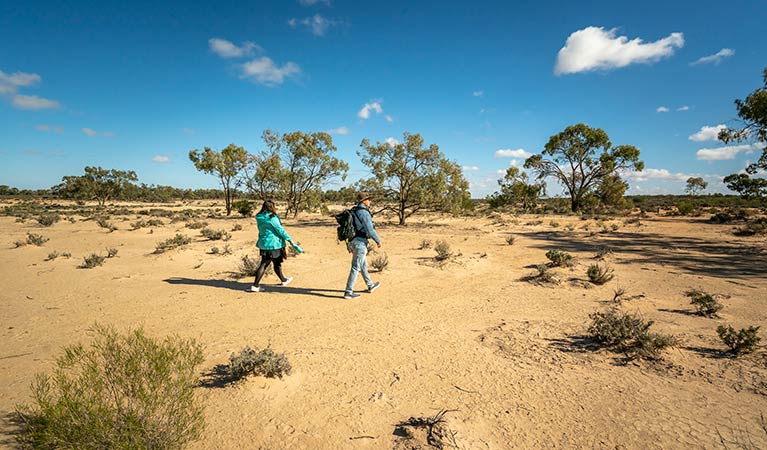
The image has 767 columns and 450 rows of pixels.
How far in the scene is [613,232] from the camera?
1888cm

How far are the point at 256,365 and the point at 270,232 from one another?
3735 millimetres

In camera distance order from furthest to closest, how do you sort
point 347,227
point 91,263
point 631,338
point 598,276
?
point 91,263
point 598,276
point 347,227
point 631,338

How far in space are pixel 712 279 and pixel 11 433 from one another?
12.9 meters

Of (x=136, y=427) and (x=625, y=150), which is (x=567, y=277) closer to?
(x=136, y=427)

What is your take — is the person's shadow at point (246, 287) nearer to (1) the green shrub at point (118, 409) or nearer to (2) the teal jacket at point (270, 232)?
(2) the teal jacket at point (270, 232)

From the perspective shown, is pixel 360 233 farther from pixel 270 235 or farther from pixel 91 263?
pixel 91 263

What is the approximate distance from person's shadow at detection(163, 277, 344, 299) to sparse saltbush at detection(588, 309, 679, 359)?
16.0 ft

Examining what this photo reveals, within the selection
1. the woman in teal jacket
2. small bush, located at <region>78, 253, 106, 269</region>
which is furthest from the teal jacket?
small bush, located at <region>78, 253, 106, 269</region>

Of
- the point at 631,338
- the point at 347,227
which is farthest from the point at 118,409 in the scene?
the point at 631,338

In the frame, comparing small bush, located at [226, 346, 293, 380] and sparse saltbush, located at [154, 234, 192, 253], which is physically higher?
sparse saltbush, located at [154, 234, 192, 253]

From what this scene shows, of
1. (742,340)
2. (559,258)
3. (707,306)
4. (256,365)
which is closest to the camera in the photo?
(256,365)

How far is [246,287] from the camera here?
798 centimetres

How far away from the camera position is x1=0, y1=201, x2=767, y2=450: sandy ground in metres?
3.11

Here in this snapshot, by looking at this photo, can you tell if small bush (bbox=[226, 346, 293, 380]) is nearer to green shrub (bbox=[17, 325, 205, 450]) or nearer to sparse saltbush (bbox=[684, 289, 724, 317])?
green shrub (bbox=[17, 325, 205, 450])
